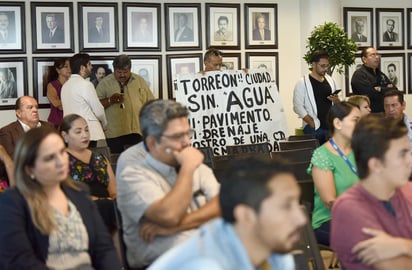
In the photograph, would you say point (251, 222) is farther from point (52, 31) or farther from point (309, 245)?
point (52, 31)

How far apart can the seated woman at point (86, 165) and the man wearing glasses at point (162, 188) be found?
1.63 m

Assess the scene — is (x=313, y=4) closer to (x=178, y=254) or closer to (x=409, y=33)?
(x=409, y=33)

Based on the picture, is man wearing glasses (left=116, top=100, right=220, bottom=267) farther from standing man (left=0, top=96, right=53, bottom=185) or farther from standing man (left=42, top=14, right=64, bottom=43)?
standing man (left=42, top=14, right=64, bottom=43)

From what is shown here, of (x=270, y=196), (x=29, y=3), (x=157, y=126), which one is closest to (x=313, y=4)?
(x=29, y=3)

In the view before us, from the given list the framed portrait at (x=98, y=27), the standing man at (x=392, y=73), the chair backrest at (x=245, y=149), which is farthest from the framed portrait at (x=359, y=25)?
the chair backrest at (x=245, y=149)

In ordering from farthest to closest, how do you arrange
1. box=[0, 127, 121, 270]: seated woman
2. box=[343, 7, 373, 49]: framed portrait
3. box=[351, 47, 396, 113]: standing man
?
1. box=[343, 7, 373, 49]: framed portrait
2. box=[351, 47, 396, 113]: standing man
3. box=[0, 127, 121, 270]: seated woman

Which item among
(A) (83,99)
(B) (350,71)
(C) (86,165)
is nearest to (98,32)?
(A) (83,99)

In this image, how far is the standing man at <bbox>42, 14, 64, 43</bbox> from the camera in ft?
28.6

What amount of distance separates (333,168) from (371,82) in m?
5.38

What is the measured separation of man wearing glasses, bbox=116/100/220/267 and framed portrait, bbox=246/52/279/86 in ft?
21.5

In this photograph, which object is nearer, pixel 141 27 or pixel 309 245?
pixel 309 245

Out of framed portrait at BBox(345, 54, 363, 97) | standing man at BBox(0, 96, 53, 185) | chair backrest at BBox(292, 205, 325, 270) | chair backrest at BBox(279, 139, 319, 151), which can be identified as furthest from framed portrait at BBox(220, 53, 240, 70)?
chair backrest at BBox(292, 205, 325, 270)

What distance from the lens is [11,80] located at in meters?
8.62

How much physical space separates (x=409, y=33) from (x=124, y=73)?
476cm
